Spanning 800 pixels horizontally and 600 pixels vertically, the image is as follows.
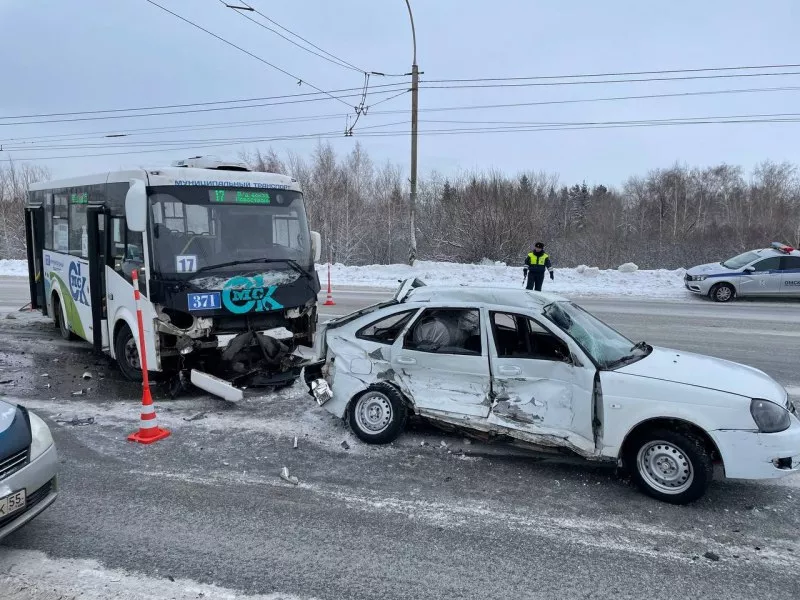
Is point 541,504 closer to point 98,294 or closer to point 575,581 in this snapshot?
point 575,581

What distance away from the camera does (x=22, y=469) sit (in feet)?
11.0

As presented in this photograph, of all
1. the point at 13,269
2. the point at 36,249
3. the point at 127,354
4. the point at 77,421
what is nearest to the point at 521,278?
the point at 36,249

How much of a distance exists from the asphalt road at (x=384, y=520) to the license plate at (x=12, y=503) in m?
0.42

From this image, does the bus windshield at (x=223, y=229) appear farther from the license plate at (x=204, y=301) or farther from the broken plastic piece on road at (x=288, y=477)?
the broken plastic piece on road at (x=288, y=477)

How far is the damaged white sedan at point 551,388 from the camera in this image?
13.3 feet

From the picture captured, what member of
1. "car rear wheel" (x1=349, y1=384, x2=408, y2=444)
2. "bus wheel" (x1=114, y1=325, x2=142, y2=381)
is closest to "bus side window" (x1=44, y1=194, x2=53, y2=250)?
"bus wheel" (x1=114, y1=325, x2=142, y2=381)

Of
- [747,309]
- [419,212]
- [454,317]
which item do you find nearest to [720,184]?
[419,212]

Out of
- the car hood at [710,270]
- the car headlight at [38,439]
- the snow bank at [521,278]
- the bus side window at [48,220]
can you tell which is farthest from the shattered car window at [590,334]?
the car hood at [710,270]

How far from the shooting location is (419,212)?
40375 mm

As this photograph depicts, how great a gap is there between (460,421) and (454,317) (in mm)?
985

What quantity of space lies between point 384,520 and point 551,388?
1.79 m

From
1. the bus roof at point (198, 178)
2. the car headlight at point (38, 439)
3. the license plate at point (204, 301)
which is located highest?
the bus roof at point (198, 178)

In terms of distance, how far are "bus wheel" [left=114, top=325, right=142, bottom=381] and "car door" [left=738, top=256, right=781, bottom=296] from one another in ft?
56.5

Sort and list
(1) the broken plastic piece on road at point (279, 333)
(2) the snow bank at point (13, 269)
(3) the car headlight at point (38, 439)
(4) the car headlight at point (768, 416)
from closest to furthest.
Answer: (3) the car headlight at point (38, 439), (4) the car headlight at point (768, 416), (1) the broken plastic piece on road at point (279, 333), (2) the snow bank at point (13, 269)
